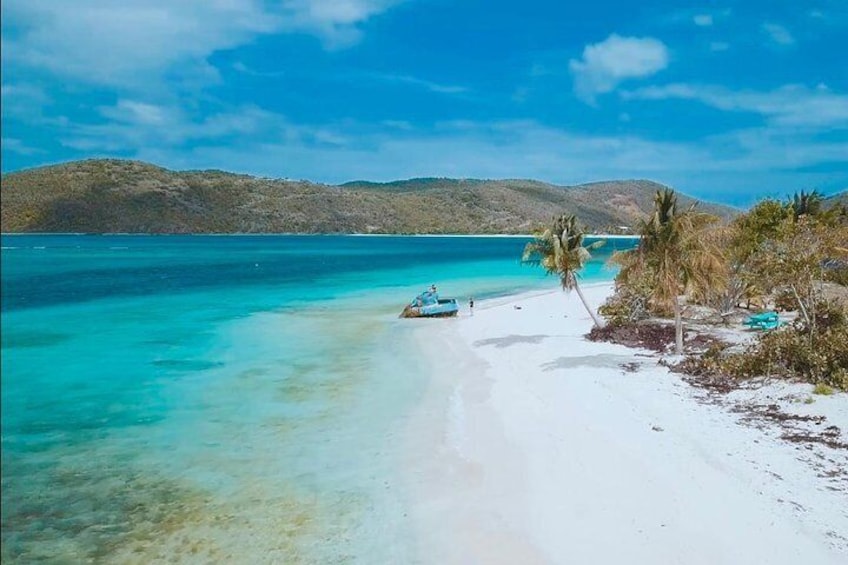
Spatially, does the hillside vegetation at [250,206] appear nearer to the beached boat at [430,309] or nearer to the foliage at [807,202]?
the beached boat at [430,309]

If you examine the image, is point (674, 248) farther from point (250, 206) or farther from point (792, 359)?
point (250, 206)

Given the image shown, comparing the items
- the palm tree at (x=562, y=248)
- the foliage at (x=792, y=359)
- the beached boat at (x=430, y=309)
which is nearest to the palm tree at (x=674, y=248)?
the foliage at (x=792, y=359)

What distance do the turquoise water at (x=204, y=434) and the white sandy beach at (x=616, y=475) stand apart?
969 millimetres

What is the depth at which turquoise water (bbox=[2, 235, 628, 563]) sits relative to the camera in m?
8.53

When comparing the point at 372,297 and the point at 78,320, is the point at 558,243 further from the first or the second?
the point at 78,320

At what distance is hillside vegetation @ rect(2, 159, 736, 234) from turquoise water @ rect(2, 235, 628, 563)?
305ft

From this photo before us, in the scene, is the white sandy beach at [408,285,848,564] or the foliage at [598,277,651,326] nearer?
the white sandy beach at [408,285,848,564]

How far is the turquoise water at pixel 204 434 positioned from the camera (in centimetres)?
853

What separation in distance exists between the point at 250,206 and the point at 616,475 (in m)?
160

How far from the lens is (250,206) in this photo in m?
161

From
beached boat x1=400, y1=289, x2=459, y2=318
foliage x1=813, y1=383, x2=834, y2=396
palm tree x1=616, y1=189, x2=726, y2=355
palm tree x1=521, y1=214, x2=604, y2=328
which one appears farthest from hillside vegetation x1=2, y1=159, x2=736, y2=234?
foliage x1=813, y1=383, x2=834, y2=396

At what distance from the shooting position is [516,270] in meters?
68.1

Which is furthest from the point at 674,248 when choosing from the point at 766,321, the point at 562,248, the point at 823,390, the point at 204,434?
the point at 204,434

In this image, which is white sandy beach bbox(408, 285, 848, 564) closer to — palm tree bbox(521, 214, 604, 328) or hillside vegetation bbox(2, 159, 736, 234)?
palm tree bbox(521, 214, 604, 328)
